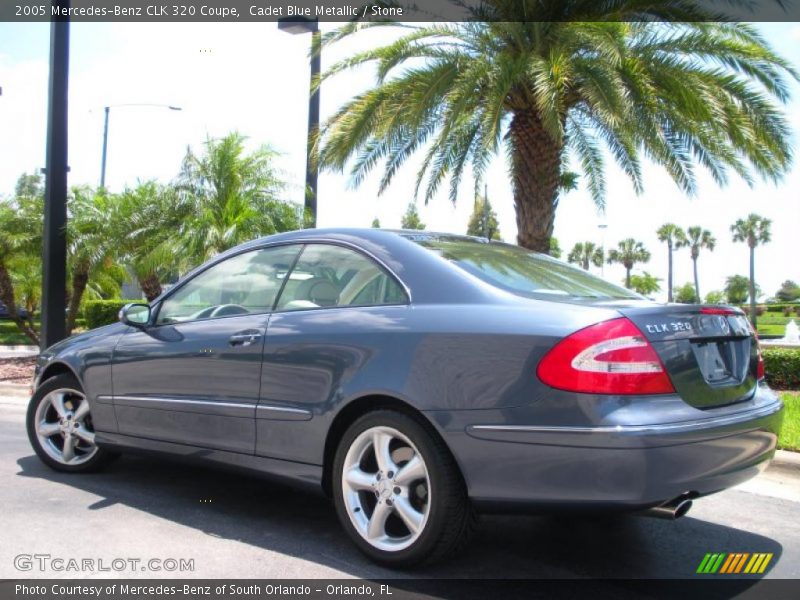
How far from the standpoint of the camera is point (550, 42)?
10500 millimetres

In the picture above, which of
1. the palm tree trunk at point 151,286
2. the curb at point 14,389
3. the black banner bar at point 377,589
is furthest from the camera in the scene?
the palm tree trunk at point 151,286

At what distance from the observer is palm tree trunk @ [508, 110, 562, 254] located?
36.8ft

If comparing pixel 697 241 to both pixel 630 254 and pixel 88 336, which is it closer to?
pixel 630 254

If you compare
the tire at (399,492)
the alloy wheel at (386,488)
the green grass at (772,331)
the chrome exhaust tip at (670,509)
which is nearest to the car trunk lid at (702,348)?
the chrome exhaust tip at (670,509)

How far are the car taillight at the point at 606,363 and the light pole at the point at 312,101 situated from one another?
7.70 m

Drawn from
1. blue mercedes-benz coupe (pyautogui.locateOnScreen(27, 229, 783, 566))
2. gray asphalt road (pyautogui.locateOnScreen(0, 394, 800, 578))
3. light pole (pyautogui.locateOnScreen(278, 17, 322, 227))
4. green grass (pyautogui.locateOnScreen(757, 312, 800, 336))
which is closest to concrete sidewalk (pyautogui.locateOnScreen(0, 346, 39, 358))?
light pole (pyautogui.locateOnScreen(278, 17, 322, 227))

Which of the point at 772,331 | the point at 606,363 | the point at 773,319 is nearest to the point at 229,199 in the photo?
the point at 606,363

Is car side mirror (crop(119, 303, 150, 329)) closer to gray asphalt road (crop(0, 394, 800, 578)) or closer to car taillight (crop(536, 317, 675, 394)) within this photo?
gray asphalt road (crop(0, 394, 800, 578))

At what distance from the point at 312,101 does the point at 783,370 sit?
290 inches

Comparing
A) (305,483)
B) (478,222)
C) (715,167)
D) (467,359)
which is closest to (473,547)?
(305,483)

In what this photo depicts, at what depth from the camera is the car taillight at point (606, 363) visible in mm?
3059

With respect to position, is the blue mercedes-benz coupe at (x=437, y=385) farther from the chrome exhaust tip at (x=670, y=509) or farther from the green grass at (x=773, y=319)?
the green grass at (x=773, y=319)

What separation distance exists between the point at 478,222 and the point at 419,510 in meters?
57.1

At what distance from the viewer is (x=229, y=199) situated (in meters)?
14.2
